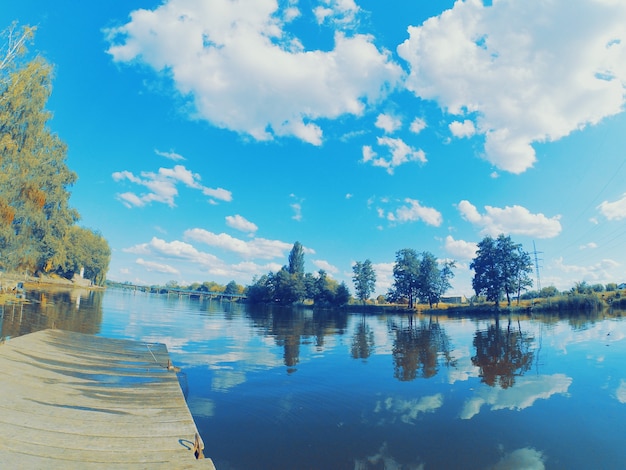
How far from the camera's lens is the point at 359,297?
142 metres

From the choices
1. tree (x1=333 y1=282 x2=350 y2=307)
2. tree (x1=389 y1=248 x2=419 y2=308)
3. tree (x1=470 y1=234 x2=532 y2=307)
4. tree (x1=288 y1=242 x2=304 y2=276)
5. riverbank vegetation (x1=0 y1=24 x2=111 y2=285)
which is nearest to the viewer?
riverbank vegetation (x1=0 y1=24 x2=111 y2=285)

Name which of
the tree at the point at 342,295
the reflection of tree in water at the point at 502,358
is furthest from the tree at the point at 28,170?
the tree at the point at 342,295

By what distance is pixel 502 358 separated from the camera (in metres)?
26.3

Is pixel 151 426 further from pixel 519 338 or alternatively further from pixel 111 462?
pixel 519 338

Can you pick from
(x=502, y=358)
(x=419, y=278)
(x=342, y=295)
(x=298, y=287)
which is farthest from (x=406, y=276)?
(x=502, y=358)

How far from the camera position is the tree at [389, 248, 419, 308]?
12050 cm

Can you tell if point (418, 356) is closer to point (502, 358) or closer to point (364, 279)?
point (502, 358)

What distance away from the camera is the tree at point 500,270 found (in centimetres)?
9538

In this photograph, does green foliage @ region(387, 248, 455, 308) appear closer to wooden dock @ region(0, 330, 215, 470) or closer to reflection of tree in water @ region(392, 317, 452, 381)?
reflection of tree in water @ region(392, 317, 452, 381)

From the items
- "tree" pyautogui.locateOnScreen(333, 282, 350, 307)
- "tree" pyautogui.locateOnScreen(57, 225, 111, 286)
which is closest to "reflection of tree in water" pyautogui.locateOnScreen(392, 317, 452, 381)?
"tree" pyautogui.locateOnScreen(333, 282, 350, 307)

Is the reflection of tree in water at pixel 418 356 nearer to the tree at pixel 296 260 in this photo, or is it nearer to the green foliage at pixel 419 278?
the green foliage at pixel 419 278

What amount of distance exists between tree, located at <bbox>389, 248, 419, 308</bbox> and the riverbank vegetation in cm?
10171

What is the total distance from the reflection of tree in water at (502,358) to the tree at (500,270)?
211ft

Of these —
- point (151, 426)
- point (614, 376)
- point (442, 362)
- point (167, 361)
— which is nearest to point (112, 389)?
point (151, 426)
